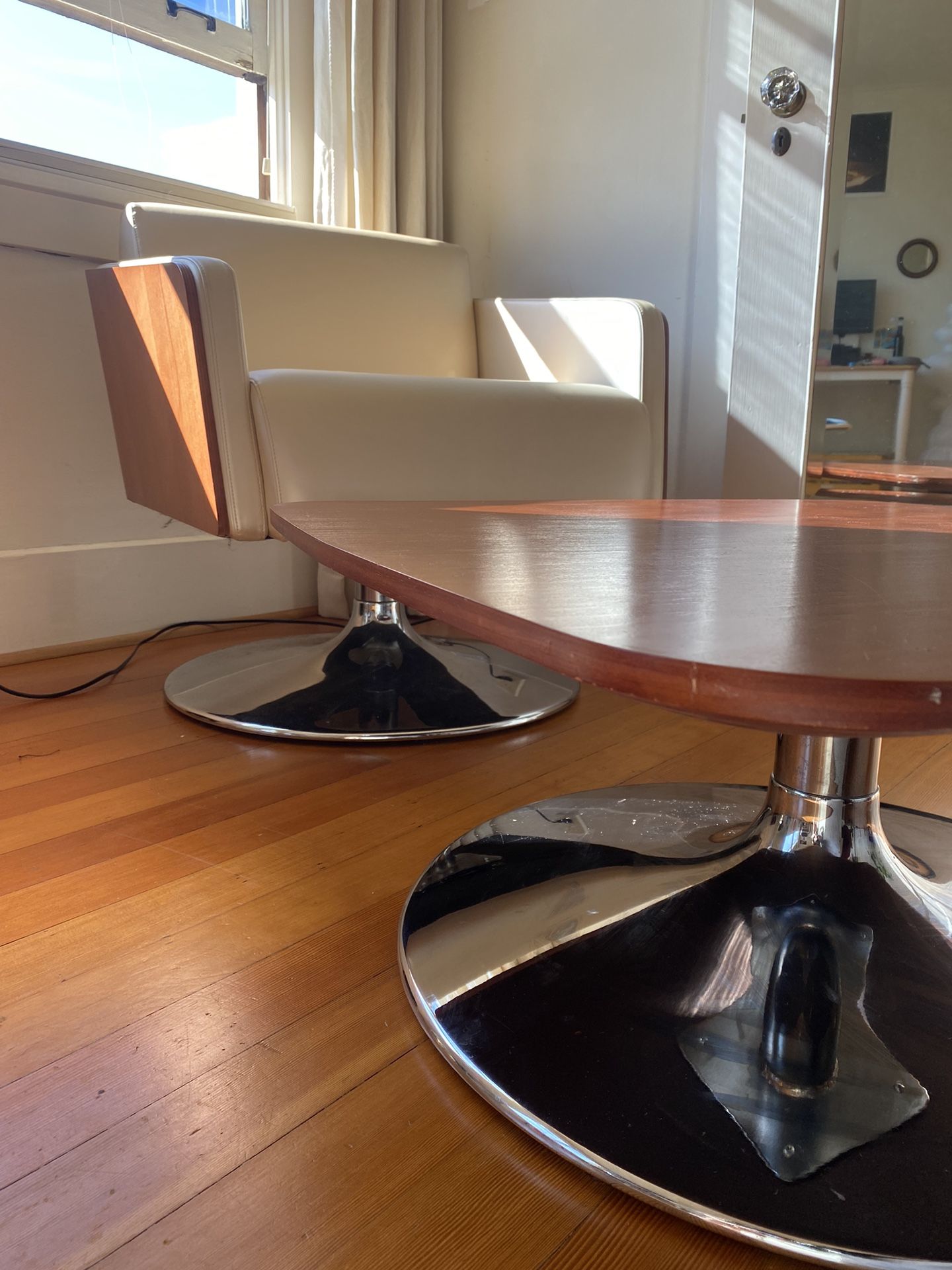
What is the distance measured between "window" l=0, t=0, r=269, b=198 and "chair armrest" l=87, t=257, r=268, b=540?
2.07ft

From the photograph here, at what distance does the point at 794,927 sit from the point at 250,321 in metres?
1.44

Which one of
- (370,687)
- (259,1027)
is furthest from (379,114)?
(259,1027)

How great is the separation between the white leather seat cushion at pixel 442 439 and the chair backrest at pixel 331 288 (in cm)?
40

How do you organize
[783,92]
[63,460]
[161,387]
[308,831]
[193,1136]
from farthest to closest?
[783,92], [63,460], [161,387], [308,831], [193,1136]

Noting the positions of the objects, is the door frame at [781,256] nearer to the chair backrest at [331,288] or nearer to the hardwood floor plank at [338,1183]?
the chair backrest at [331,288]

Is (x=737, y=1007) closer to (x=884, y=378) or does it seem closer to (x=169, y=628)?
(x=169, y=628)

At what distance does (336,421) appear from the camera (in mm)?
1280

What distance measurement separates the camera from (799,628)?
0.40 m

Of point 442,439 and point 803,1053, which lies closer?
point 803,1053

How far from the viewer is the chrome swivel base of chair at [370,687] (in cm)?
134

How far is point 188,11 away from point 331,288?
72 centimetres

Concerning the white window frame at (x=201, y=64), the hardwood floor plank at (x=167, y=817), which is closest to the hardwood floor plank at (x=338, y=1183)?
the hardwood floor plank at (x=167, y=817)

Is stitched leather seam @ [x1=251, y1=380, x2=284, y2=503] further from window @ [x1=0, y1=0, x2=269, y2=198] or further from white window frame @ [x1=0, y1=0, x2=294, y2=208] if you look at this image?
window @ [x1=0, y1=0, x2=269, y2=198]

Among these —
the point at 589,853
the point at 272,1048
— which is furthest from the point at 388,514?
the point at 272,1048
